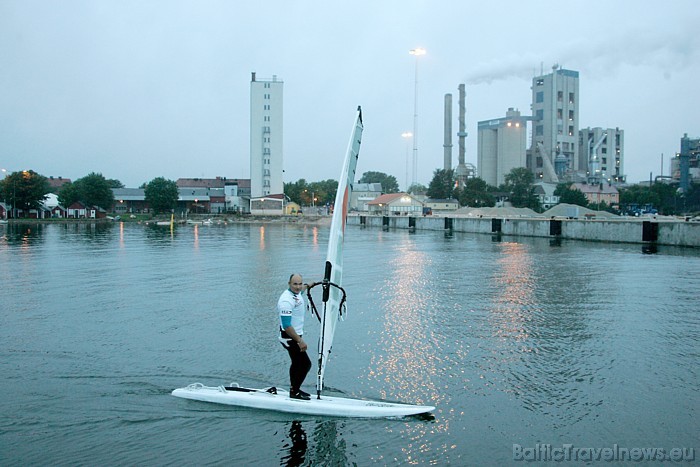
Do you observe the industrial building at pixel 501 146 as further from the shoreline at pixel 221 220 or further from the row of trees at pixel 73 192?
the row of trees at pixel 73 192

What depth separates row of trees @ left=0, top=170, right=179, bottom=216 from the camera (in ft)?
329

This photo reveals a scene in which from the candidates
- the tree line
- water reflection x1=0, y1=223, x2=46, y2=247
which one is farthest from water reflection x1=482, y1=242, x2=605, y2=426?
the tree line

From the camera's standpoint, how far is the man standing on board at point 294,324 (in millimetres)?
8406

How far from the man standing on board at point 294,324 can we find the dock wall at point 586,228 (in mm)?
40763

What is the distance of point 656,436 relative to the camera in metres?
8.13

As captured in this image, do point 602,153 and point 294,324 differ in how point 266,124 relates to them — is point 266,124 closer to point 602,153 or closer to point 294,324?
point 294,324

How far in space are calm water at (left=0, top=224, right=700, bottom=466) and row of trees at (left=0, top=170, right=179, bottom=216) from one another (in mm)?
88470

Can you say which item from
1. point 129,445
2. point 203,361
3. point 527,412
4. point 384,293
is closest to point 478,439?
point 527,412

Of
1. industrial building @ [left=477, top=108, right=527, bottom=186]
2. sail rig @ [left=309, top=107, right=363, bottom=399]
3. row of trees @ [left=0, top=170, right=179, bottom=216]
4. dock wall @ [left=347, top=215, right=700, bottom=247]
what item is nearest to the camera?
sail rig @ [left=309, top=107, right=363, bottom=399]

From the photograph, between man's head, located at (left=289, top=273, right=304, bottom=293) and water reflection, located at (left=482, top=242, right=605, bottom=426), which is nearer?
man's head, located at (left=289, top=273, right=304, bottom=293)

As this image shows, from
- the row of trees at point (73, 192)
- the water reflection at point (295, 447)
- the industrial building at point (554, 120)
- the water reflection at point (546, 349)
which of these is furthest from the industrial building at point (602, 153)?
the water reflection at point (295, 447)

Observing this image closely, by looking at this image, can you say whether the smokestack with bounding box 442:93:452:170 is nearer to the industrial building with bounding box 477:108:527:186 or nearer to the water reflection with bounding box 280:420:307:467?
the industrial building with bounding box 477:108:527:186

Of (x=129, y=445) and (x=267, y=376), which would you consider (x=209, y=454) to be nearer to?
(x=129, y=445)

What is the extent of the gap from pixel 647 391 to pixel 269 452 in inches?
266
